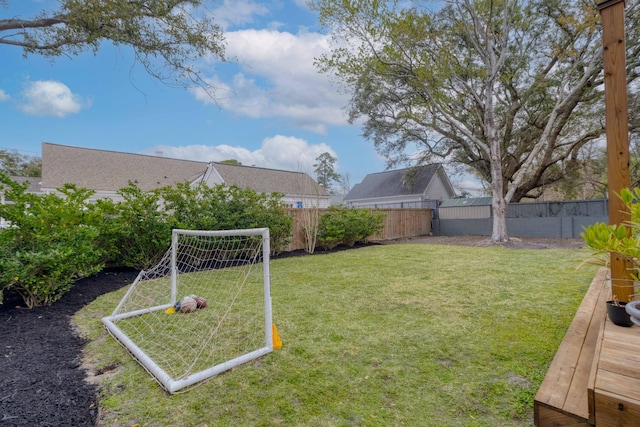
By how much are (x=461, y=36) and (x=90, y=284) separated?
13.3 metres

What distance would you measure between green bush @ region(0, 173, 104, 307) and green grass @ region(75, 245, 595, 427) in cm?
62

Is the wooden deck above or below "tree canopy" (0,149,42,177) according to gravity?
below

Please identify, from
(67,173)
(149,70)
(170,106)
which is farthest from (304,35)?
(67,173)

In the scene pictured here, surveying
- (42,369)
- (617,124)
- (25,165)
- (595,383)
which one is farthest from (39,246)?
(25,165)

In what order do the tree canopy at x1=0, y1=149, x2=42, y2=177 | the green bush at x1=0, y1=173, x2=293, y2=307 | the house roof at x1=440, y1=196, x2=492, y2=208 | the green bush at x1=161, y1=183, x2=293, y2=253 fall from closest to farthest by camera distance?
1. the green bush at x1=0, y1=173, x2=293, y2=307
2. the green bush at x1=161, y1=183, x2=293, y2=253
3. the house roof at x1=440, y1=196, x2=492, y2=208
4. the tree canopy at x1=0, y1=149, x2=42, y2=177

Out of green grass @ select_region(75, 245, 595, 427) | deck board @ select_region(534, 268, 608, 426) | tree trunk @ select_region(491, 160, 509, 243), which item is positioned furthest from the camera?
tree trunk @ select_region(491, 160, 509, 243)

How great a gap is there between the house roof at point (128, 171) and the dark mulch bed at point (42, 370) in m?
9.95

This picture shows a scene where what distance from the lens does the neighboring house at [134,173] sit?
14344mm

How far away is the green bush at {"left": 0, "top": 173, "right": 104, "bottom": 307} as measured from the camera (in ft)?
11.0

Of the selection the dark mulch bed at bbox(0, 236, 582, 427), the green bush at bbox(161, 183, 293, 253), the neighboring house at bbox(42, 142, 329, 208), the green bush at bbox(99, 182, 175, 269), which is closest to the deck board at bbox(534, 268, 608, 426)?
the dark mulch bed at bbox(0, 236, 582, 427)

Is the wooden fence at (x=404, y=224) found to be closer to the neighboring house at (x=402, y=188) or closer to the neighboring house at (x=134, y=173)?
the neighboring house at (x=402, y=188)

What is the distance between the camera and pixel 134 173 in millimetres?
16438

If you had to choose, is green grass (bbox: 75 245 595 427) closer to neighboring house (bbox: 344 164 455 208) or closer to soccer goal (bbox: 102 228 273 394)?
soccer goal (bbox: 102 228 273 394)

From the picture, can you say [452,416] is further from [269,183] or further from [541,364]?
[269,183]
